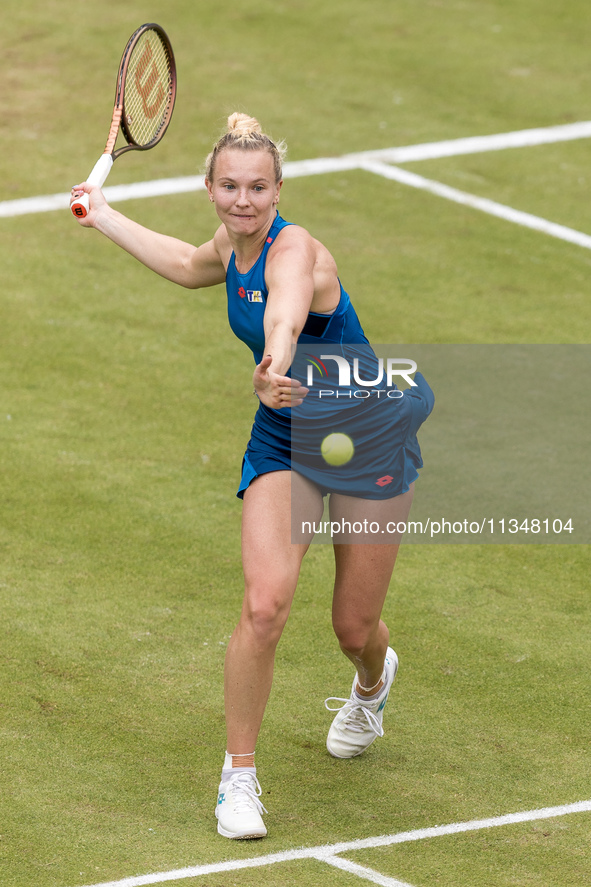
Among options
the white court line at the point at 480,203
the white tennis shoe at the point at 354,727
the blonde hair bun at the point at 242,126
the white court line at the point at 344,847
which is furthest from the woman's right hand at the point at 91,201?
the white court line at the point at 480,203

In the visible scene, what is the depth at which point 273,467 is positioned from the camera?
500cm

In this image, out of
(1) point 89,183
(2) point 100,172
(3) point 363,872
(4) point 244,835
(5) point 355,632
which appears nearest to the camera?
(3) point 363,872

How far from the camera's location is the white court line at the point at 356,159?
40.4 ft

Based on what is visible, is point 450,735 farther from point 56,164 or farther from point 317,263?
point 56,164

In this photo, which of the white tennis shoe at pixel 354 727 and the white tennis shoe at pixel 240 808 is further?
the white tennis shoe at pixel 354 727

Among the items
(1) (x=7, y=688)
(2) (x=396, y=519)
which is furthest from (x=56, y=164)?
(2) (x=396, y=519)

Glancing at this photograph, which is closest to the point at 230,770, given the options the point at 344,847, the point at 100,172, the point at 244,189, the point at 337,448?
the point at 344,847

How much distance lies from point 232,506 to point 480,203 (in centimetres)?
583

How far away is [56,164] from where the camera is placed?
13.0 meters

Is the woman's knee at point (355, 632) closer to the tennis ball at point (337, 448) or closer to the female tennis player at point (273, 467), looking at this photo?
the female tennis player at point (273, 467)

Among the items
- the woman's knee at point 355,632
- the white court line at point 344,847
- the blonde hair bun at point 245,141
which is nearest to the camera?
the white court line at point 344,847

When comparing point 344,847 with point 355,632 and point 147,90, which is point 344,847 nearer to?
point 355,632

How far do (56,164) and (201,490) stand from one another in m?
5.90

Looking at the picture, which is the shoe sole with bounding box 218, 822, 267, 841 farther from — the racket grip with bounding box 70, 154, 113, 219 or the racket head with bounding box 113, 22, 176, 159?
the racket head with bounding box 113, 22, 176, 159
